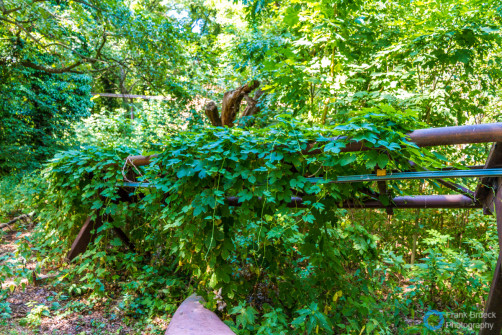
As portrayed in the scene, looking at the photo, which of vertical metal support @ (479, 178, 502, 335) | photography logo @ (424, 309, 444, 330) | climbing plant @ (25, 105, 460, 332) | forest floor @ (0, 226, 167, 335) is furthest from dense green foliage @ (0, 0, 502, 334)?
vertical metal support @ (479, 178, 502, 335)

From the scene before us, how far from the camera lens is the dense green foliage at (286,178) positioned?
1933 mm

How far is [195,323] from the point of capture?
2.12 metres

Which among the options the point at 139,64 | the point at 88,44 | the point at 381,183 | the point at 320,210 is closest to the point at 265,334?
the point at 320,210

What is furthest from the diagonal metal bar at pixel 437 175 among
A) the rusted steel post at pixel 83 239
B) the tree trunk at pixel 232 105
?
the tree trunk at pixel 232 105

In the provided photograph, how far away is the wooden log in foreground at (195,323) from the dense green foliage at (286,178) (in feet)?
0.43

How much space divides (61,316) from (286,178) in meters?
2.50

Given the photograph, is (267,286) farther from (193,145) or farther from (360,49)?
(360,49)

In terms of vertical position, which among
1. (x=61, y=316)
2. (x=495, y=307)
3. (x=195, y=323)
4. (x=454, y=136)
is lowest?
(x=61, y=316)

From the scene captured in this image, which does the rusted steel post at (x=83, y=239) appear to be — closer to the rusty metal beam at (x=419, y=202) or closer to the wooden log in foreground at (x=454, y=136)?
the rusty metal beam at (x=419, y=202)

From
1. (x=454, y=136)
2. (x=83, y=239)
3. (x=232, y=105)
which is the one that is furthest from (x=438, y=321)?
(x=232, y=105)

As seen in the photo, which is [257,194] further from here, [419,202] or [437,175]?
[419,202]

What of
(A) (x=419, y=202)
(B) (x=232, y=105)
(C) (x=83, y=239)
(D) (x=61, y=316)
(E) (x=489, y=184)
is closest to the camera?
(E) (x=489, y=184)

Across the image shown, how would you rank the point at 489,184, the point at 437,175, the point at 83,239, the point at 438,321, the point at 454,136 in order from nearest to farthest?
the point at 454,136
the point at 437,175
the point at 489,184
the point at 438,321
the point at 83,239

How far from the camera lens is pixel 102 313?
288 centimetres
